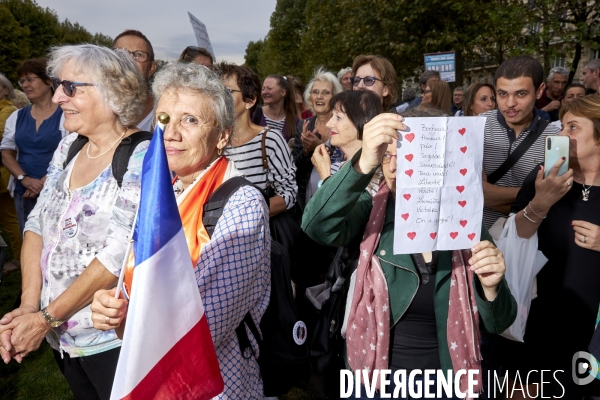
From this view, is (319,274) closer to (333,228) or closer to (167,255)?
(333,228)

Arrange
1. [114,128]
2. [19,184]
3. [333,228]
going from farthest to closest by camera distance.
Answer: [19,184], [114,128], [333,228]

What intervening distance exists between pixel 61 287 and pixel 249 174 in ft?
5.66

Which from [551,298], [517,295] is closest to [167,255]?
[517,295]

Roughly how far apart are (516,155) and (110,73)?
269 centimetres

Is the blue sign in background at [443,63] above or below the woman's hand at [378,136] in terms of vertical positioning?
above

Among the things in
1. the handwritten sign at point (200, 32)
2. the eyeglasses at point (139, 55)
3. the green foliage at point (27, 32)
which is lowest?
the eyeglasses at point (139, 55)

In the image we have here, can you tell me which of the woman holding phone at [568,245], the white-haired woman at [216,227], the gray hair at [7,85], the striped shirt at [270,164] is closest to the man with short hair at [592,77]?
the woman holding phone at [568,245]

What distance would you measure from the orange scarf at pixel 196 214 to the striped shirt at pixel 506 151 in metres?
2.18

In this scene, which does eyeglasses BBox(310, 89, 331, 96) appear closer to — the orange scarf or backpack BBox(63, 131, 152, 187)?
backpack BBox(63, 131, 152, 187)

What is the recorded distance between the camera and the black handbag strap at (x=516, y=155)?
3.46 m

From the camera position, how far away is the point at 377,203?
7.19ft

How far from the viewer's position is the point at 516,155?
11.4 feet

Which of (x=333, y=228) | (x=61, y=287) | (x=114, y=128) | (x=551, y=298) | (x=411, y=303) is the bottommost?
(x=551, y=298)

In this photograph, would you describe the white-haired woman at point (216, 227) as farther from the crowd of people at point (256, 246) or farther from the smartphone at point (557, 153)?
the smartphone at point (557, 153)
